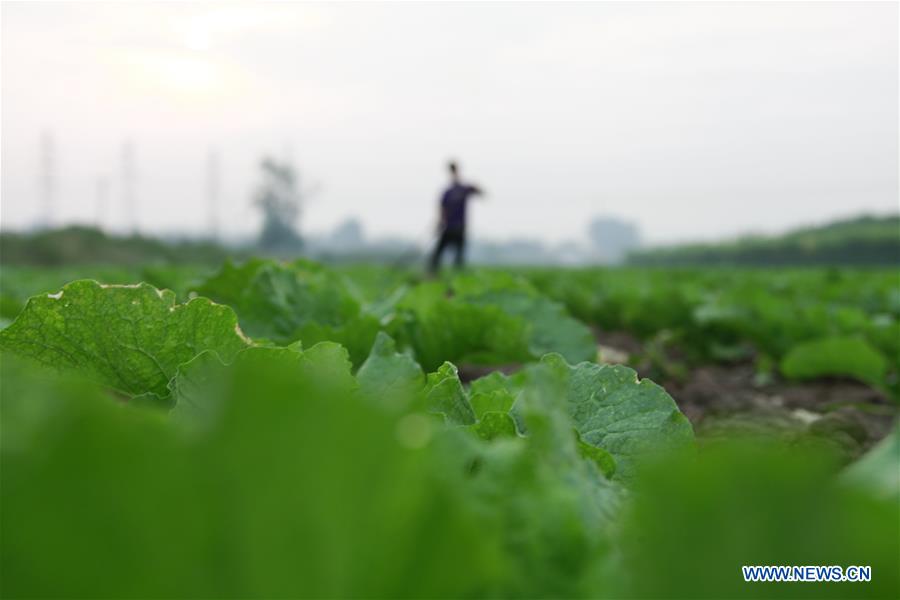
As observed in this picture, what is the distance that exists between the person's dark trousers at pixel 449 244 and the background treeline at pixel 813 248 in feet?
99.7

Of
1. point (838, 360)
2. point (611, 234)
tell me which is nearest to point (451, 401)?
point (838, 360)

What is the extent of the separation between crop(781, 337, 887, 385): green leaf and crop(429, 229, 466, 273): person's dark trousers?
865cm

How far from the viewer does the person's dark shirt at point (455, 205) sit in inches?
542

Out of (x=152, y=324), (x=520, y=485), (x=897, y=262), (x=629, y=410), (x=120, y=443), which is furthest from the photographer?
(x=897, y=262)

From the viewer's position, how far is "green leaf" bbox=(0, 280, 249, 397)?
1.32 meters

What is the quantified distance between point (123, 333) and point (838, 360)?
4.56 meters

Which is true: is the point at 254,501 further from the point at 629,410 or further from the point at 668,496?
the point at 629,410

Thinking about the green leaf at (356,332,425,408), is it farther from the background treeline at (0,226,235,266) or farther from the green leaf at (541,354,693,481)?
the background treeline at (0,226,235,266)

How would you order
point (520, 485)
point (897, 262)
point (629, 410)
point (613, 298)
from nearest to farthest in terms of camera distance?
point (520, 485) < point (629, 410) < point (613, 298) < point (897, 262)

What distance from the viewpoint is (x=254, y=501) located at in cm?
50

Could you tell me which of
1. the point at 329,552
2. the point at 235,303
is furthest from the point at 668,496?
the point at 235,303

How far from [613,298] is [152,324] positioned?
754cm

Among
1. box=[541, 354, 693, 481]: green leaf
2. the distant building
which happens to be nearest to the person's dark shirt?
box=[541, 354, 693, 481]: green leaf

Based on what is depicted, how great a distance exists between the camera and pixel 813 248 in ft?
141
